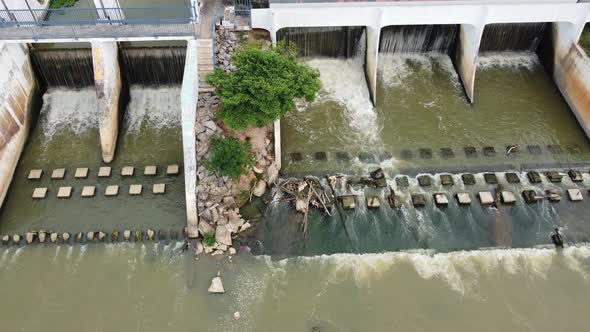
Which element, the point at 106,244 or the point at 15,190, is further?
the point at 15,190

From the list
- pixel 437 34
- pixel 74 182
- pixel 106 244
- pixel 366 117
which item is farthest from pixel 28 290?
pixel 437 34

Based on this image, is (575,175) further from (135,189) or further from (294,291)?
(135,189)

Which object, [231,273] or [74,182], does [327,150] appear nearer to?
[231,273]

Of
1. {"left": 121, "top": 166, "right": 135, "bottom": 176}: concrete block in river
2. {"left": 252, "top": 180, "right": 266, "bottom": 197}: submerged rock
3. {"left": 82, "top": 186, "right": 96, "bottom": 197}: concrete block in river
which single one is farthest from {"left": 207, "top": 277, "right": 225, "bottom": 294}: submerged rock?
{"left": 82, "top": 186, "right": 96, "bottom": 197}: concrete block in river

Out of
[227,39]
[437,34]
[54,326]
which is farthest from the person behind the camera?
[437,34]

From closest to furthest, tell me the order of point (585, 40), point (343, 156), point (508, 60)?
point (343, 156), point (585, 40), point (508, 60)

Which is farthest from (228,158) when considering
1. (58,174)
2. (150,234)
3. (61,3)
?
(61,3)
